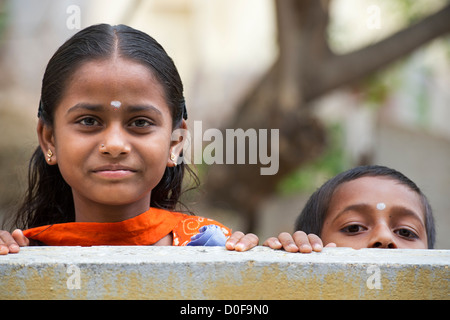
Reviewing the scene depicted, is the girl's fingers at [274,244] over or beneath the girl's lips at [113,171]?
beneath

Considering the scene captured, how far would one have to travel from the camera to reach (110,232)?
260 cm

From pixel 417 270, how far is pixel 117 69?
1252 millimetres

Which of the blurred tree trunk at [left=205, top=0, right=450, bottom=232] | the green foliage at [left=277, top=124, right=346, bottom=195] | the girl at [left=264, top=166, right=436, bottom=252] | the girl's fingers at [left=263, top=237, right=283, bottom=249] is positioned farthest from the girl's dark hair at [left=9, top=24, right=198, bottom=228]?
the green foliage at [left=277, top=124, right=346, bottom=195]

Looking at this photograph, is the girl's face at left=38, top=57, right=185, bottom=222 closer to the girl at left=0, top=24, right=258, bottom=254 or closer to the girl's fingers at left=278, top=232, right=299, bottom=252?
the girl at left=0, top=24, right=258, bottom=254

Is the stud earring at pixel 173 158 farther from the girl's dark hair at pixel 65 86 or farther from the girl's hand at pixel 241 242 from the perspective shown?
the girl's hand at pixel 241 242

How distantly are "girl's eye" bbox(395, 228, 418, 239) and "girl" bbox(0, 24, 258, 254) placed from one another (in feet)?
2.25

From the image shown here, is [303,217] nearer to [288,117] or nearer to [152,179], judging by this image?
[152,179]

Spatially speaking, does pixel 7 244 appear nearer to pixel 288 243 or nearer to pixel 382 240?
pixel 288 243

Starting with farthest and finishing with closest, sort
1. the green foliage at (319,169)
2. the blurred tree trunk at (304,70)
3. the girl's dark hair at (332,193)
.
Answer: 1. the green foliage at (319,169)
2. the blurred tree trunk at (304,70)
3. the girl's dark hair at (332,193)

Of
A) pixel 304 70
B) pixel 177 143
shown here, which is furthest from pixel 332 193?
pixel 304 70

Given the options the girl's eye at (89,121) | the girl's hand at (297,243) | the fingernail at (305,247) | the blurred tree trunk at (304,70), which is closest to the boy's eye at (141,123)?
the girl's eye at (89,121)

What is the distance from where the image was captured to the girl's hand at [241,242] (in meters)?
2.00

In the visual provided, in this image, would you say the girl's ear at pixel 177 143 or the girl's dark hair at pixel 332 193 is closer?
the girl's ear at pixel 177 143

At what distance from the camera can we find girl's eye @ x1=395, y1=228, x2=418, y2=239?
106 inches
